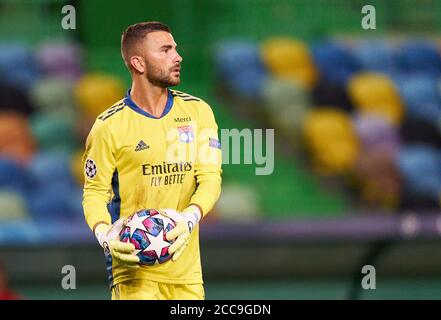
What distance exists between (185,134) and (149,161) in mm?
190

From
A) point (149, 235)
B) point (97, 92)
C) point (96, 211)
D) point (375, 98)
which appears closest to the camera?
point (149, 235)

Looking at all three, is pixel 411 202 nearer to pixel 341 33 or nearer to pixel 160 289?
pixel 341 33

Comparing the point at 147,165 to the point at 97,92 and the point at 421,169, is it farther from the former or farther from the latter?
the point at 421,169

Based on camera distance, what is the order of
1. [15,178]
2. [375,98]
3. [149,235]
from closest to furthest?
[149,235] → [15,178] → [375,98]

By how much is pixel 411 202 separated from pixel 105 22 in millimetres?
3147

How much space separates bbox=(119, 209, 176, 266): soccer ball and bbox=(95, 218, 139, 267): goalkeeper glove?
0.02 metres

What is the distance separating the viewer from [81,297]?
29.2 ft

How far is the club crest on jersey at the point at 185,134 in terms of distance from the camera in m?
4.87

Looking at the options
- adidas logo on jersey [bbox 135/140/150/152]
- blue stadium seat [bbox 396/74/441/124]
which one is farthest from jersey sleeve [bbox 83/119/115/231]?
blue stadium seat [bbox 396/74/441/124]

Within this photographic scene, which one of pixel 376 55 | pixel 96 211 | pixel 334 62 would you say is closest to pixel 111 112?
pixel 96 211

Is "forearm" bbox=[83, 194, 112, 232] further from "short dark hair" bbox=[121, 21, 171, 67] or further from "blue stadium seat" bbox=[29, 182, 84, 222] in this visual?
"blue stadium seat" bbox=[29, 182, 84, 222]

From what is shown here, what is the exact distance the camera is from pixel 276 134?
10.6m

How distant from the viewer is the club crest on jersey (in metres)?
4.87

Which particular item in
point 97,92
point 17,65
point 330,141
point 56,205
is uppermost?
point 17,65
